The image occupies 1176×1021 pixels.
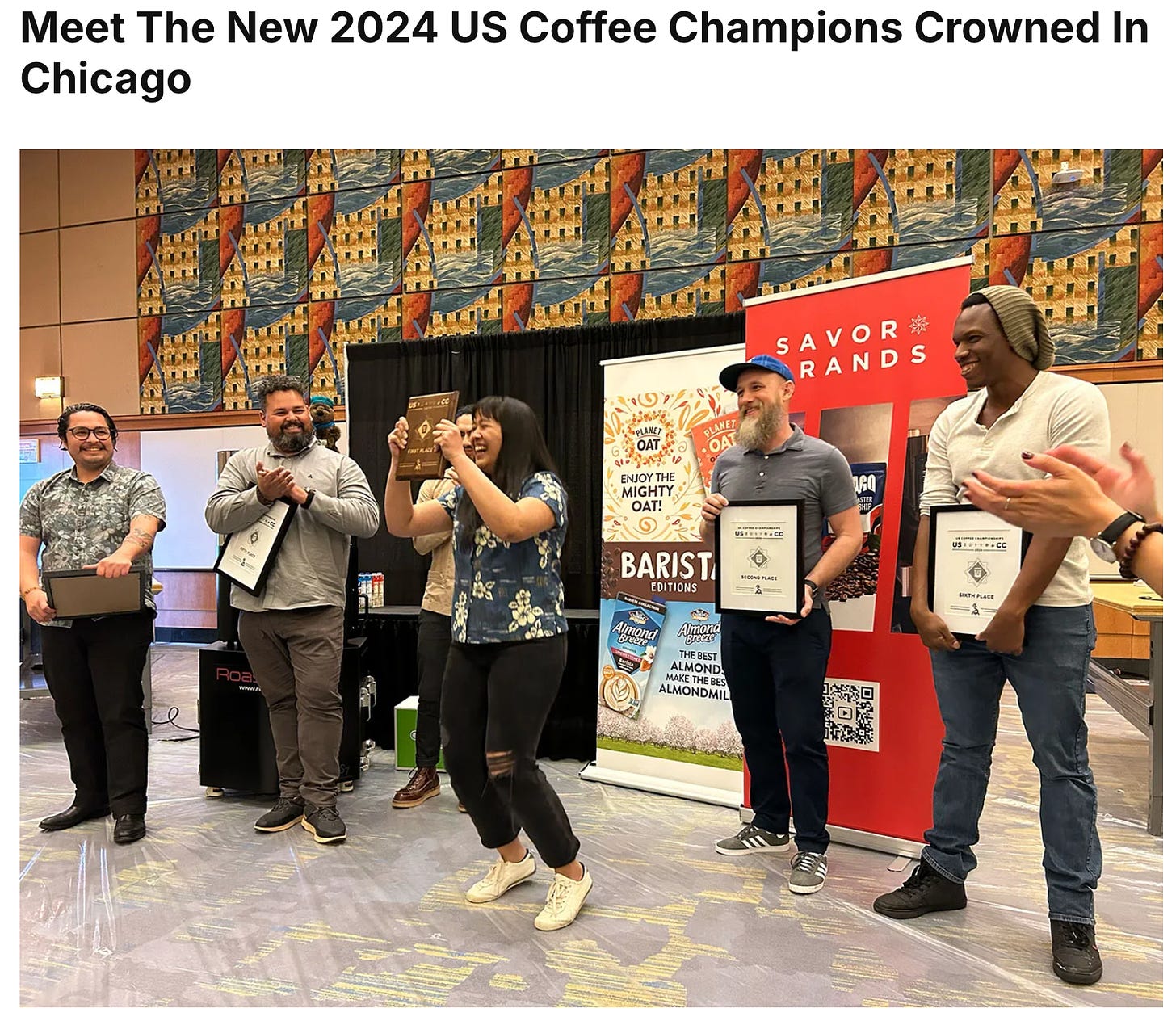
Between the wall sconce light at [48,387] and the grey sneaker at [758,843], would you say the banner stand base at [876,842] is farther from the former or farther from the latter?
the wall sconce light at [48,387]

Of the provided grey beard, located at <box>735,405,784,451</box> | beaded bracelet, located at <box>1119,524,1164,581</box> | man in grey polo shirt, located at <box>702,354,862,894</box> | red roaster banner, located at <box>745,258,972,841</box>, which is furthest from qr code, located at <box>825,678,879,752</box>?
beaded bracelet, located at <box>1119,524,1164,581</box>

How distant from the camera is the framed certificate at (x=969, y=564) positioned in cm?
209

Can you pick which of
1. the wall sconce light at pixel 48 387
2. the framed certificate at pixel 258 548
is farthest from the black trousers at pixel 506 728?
the wall sconce light at pixel 48 387

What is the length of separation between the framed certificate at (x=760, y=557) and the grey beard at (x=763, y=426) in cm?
21

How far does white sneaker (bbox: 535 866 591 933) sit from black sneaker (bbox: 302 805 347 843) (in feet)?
3.31

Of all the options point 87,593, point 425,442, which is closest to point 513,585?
point 425,442

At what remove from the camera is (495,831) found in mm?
2373

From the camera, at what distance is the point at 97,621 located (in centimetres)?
300

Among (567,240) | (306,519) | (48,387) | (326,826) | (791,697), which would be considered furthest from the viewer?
(48,387)

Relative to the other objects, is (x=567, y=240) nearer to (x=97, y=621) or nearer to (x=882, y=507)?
(x=882, y=507)

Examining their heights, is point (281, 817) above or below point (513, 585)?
below

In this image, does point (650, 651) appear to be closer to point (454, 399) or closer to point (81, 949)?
point (454, 399)

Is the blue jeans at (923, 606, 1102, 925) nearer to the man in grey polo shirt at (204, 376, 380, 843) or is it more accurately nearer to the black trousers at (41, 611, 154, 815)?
the man in grey polo shirt at (204, 376, 380, 843)

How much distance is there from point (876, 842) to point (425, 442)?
2.16 m
